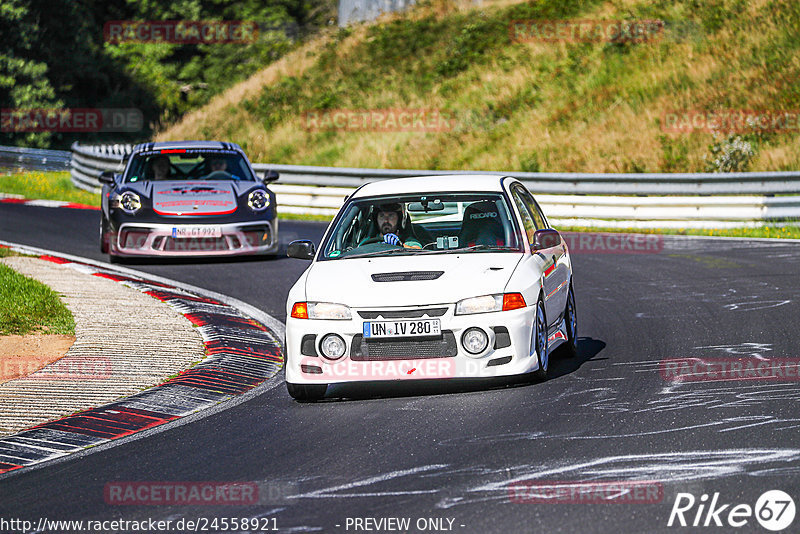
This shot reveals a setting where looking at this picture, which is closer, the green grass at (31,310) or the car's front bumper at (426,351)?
Answer: the car's front bumper at (426,351)

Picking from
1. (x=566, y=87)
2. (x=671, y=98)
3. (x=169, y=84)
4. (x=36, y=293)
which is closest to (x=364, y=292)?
(x=36, y=293)

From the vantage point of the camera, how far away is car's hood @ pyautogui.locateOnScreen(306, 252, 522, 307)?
818cm

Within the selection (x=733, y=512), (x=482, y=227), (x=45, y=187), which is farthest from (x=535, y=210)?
(x=45, y=187)

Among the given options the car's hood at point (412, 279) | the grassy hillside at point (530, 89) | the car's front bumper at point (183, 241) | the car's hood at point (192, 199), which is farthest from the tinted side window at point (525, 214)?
the grassy hillside at point (530, 89)

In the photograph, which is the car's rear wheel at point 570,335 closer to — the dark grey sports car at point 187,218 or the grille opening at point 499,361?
the grille opening at point 499,361

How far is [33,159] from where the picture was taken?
35.4m

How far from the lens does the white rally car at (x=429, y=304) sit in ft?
26.6

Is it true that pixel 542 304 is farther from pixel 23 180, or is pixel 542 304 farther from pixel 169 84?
pixel 169 84

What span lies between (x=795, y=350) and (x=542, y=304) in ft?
7.09

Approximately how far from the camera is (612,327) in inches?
441

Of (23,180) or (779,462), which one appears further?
(23,180)

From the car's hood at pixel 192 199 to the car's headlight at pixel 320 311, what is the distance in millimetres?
7607

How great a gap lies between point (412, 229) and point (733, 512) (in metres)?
4.73

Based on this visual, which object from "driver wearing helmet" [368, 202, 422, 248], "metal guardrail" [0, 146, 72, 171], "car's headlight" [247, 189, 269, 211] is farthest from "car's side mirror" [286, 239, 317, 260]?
"metal guardrail" [0, 146, 72, 171]
